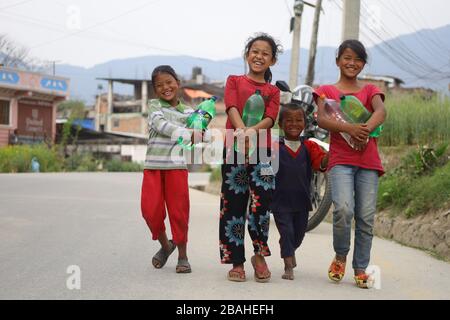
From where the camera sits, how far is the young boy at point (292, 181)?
173 inches

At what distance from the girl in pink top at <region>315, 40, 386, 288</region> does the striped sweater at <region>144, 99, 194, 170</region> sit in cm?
104

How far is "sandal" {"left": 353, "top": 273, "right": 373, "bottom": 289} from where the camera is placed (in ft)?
13.3

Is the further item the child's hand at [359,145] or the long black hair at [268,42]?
the long black hair at [268,42]

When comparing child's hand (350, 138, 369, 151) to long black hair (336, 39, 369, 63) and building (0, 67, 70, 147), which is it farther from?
building (0, 67, 70, 147)

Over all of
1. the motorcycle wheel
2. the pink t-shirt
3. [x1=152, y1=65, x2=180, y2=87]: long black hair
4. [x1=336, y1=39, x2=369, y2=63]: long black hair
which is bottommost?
the motorcycle wheel

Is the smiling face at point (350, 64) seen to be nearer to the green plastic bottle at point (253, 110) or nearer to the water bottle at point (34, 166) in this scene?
the green plastic bottle at point (253, 110)

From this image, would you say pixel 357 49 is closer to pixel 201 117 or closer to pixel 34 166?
pixel 201 117

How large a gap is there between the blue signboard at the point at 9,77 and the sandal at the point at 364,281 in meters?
30.4

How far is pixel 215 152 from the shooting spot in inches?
183

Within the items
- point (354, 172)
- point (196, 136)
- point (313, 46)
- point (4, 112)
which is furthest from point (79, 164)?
point (354, 172)

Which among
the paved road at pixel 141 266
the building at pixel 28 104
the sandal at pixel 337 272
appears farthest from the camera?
the building at pixel 28 104

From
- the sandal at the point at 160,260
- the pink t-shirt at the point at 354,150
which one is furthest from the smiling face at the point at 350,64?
the sandal at the point at 160,260

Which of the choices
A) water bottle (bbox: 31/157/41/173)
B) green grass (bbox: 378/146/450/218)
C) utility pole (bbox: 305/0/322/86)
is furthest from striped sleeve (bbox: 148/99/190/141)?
water bottle (bbox: 31/157/41/173)

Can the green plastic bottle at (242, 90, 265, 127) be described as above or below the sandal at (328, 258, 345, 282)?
above
